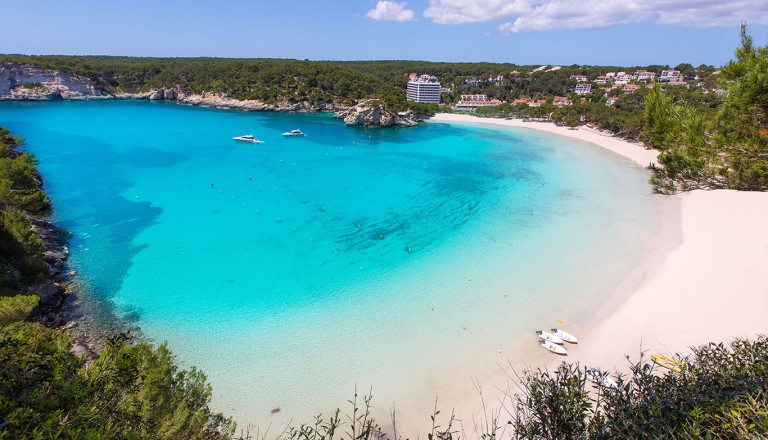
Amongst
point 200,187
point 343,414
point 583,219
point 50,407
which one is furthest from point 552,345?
point 200,187

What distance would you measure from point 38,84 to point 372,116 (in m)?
80.3

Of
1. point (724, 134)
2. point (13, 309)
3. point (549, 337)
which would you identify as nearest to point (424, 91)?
point (549, 337)

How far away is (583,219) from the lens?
23844 mm

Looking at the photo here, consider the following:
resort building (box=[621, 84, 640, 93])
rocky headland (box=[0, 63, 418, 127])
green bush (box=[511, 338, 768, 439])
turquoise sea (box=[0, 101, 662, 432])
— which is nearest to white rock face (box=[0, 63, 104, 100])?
rocky headland (box=[0, 63, 418, 127])

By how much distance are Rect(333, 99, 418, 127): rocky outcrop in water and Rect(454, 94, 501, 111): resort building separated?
25.8m

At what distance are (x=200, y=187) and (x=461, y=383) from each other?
27.6m

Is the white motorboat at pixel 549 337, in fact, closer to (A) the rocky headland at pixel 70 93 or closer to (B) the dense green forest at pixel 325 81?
(B) the dense green forest at pixel 325 81

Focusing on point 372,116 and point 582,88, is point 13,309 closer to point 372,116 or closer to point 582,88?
point 372,116

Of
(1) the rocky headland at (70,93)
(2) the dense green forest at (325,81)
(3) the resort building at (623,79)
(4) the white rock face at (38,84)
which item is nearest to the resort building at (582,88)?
(2) the dense green forest at (325,81)

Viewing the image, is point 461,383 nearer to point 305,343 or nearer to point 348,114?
point 305,343

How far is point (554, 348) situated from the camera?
1223 centimetres

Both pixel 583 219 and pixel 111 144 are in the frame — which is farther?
pixel 111 144

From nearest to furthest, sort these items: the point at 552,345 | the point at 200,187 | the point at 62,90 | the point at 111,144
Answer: the point at 552,345
the point at 200,187
the point at 111,144
the point at 62,90

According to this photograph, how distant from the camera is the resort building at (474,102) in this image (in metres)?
84.8
